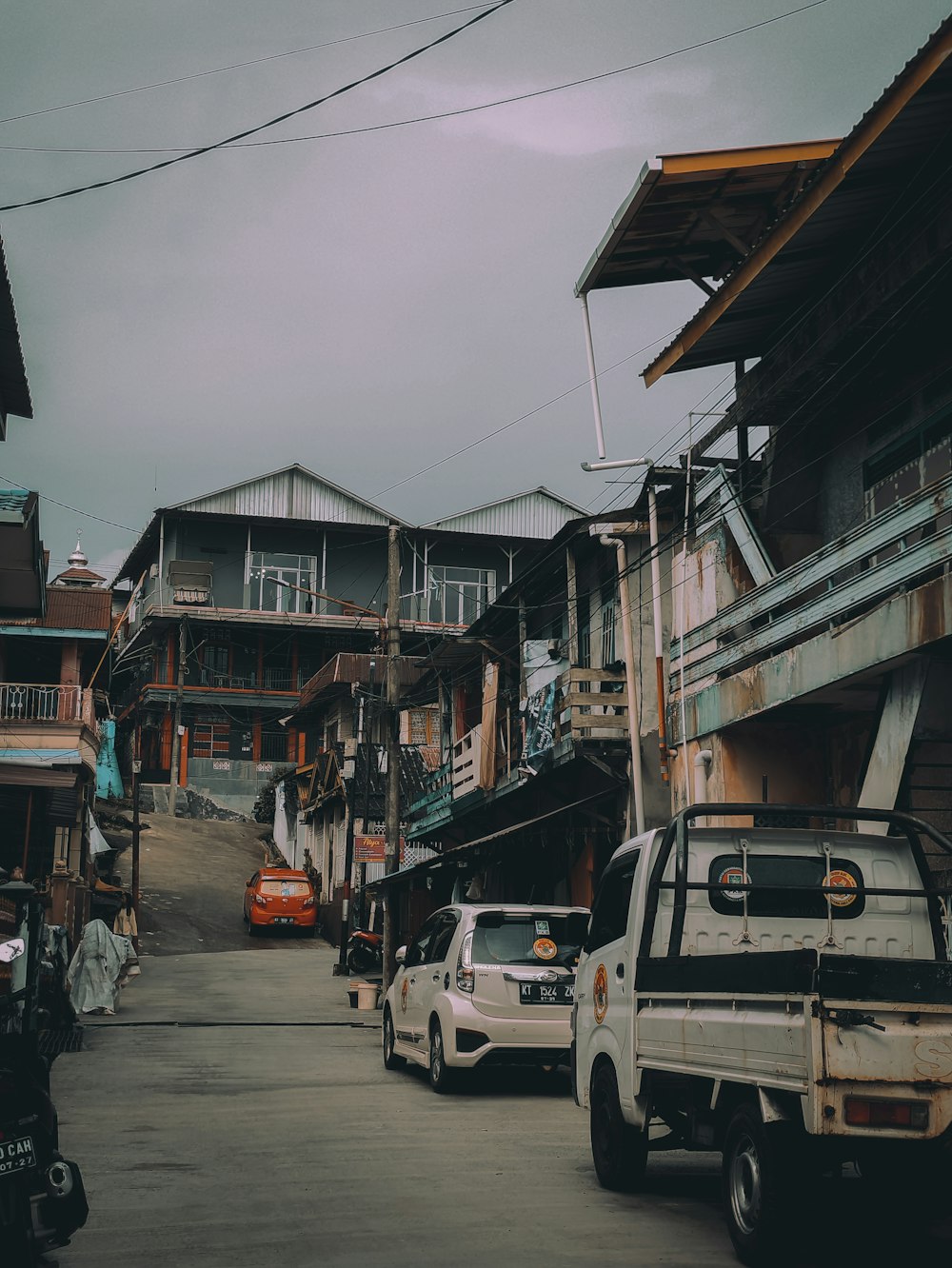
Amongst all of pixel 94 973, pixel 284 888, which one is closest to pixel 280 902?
pixel 284 888

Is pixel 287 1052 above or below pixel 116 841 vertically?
below

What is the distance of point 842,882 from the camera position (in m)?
8.82

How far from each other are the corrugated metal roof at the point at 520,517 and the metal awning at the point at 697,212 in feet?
135

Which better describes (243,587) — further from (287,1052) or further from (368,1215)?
(368,1215)

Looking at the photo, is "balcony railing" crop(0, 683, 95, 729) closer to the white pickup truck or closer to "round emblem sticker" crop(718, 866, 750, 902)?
the white pickup truck

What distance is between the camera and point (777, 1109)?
6.63 m

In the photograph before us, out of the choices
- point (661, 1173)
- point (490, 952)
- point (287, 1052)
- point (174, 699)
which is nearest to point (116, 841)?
point (174, 699)

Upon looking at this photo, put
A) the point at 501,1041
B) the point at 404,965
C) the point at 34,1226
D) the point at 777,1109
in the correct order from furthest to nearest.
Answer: the point at 404,965 → the point at 501,1041 → the point at 777,1109 → the point at 34,1226

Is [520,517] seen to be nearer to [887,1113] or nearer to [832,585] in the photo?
[832,585]

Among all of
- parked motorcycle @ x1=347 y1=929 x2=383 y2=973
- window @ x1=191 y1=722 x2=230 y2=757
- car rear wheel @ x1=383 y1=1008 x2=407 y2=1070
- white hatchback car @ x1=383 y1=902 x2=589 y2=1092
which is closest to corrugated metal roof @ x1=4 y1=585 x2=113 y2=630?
parked motorcycle @ x1=347 y1=929 x2=383 y2=973

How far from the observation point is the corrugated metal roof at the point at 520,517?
194 feet

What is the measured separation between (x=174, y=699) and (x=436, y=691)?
2291cm

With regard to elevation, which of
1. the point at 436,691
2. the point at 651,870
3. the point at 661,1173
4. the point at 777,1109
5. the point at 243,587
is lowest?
the point at 661,1173

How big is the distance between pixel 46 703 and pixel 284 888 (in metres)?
10.7
